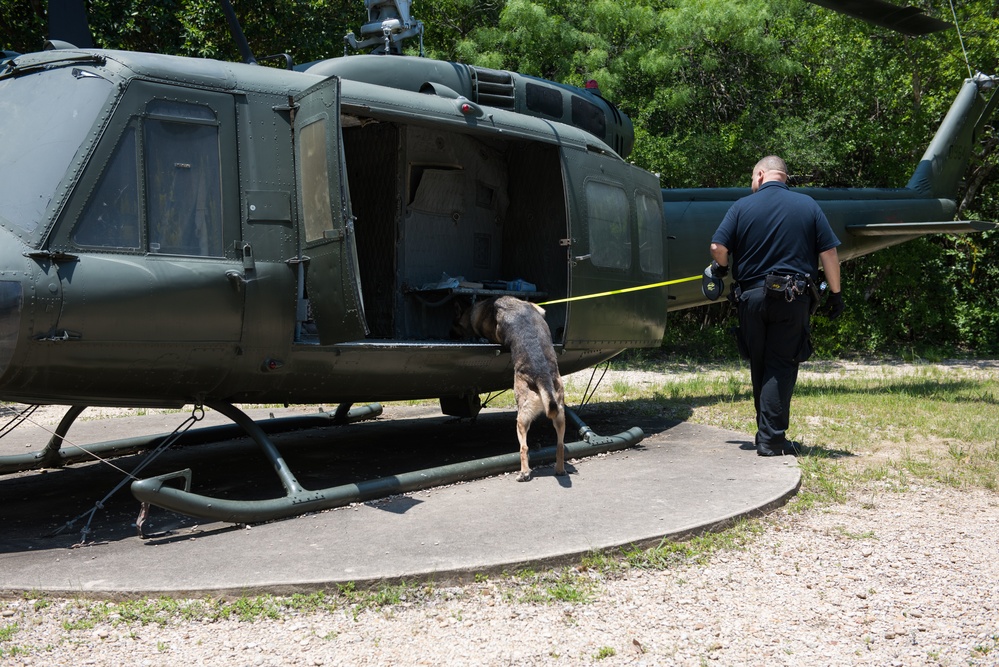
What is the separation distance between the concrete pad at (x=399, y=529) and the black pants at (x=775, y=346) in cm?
29

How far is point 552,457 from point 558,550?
2.08 m

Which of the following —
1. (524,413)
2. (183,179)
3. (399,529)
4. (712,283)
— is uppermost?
(183,179)

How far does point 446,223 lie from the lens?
299 inches

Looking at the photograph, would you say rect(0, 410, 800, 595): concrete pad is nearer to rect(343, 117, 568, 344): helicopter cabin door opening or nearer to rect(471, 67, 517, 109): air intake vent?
rect(343, 117, 568, 344): helicopter cabin door opening

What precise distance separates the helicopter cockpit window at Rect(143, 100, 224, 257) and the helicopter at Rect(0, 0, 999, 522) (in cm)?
1

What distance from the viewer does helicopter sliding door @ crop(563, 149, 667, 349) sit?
6945 mm

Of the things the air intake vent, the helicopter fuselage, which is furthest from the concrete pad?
the air intake vent

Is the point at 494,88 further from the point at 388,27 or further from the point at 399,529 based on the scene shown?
the point at 399,529

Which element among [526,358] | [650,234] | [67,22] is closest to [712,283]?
[650,234]

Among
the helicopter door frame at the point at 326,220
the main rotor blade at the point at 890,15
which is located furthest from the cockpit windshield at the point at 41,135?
the main rotor blade at the point at 890,15

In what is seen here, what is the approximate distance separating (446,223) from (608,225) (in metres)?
1.37

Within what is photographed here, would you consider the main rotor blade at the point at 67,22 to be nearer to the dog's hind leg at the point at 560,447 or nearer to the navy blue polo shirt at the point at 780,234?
the dog's hind leg at the point at 560,447

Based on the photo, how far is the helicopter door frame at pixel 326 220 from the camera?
5.04 metres

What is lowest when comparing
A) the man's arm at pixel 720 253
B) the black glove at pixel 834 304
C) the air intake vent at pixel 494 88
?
the black glove at pixel 834 304
